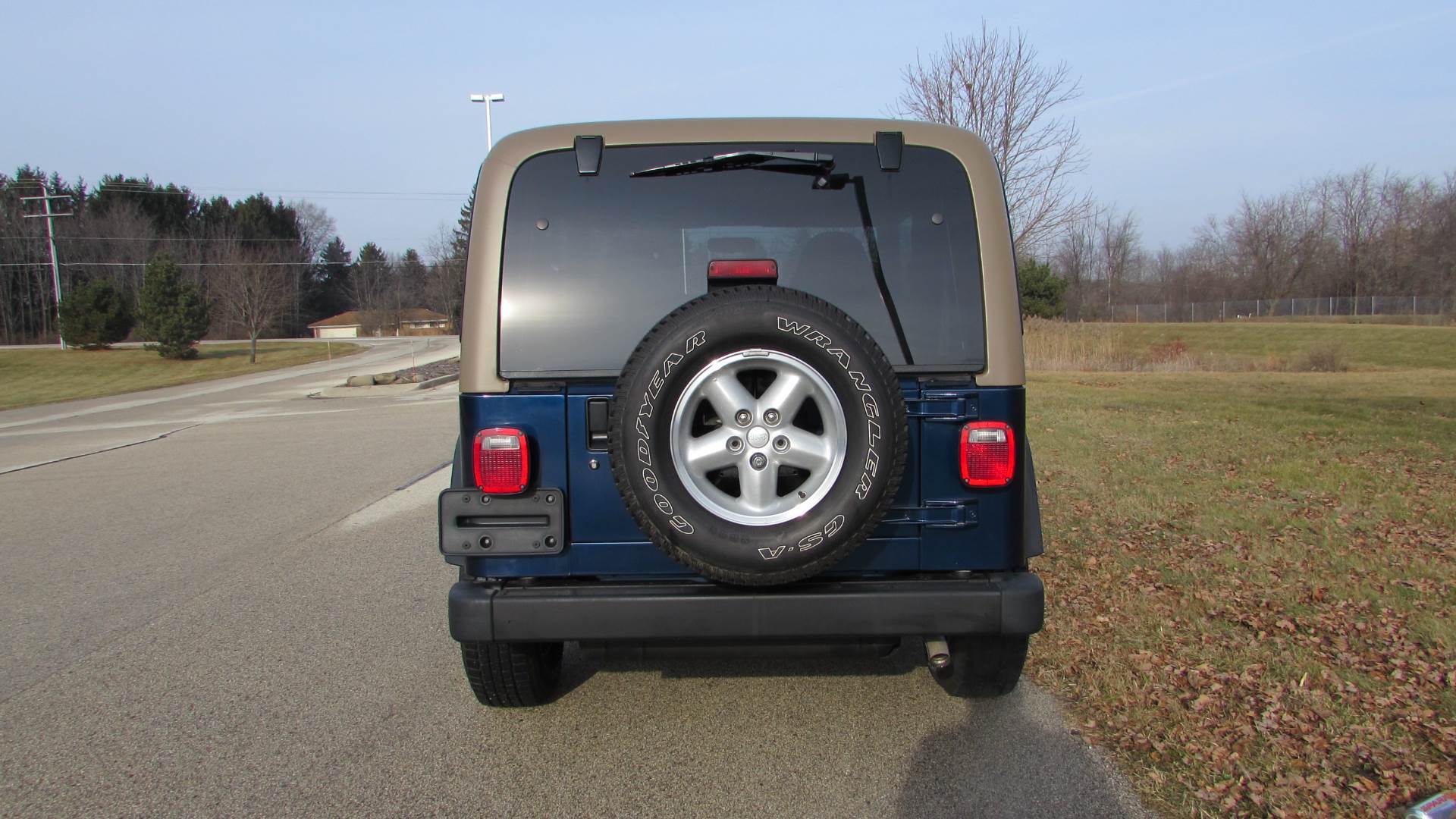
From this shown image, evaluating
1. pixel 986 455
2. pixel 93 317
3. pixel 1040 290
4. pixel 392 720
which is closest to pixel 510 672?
pixel 392 720

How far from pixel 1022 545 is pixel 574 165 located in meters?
1.99

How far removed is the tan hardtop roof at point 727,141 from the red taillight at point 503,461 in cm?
15

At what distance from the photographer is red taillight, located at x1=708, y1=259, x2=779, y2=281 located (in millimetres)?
3115

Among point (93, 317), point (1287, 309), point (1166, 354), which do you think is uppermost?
point (93, 317)

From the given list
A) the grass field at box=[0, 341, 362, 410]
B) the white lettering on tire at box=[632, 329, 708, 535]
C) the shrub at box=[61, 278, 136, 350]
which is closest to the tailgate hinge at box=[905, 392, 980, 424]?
the white lettering on tire at box=[632, 329, 708, 535]

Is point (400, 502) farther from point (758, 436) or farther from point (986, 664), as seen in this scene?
point (758, 436)

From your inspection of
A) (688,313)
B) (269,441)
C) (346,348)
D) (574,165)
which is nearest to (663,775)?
(688,313)

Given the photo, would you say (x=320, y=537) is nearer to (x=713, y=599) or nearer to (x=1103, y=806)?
(x=713, y=599)

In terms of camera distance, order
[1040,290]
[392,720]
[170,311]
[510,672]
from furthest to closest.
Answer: [170,311] → [1040,290] → [392,720] → [510,672]

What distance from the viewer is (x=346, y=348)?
171ft

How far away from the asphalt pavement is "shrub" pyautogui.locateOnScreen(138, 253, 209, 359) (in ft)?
133

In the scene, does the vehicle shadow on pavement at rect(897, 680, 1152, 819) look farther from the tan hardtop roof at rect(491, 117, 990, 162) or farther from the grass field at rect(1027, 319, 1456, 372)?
the grass field at rect(1027, 319, 1456, 372)

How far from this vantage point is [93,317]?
153 ft

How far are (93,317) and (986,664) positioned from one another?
177 feet
